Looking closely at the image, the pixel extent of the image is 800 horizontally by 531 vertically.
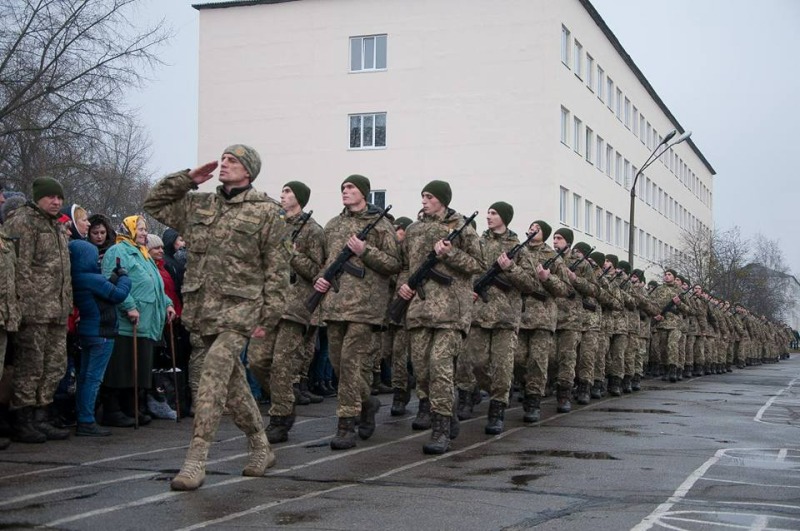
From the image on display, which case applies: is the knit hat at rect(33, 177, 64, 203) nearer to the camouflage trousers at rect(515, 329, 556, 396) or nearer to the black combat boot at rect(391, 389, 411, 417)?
the black combat boot at rect(391, 389, 411, 417)

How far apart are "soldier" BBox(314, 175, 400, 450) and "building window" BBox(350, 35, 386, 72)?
100.0ft

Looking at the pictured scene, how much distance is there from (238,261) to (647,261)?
56.3 metres

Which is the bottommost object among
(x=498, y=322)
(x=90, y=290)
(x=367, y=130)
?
(x=498, y=322)

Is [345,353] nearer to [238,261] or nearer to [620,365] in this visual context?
[238,261]

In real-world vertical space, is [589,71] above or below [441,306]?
above

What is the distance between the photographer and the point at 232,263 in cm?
731

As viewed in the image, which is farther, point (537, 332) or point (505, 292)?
point (537, 332)

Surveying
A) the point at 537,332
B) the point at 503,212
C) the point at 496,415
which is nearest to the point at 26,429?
the point at 496,415

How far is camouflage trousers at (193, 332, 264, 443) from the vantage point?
7.00m

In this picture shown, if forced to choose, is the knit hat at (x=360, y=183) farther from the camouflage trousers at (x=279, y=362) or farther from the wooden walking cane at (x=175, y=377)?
the wooden walking cane at (x=175, y=377)

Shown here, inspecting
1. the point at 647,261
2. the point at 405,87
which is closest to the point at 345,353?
the point at 405,87

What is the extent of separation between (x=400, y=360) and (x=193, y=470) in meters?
5.97

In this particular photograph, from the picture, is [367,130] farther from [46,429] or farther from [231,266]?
[231,266]

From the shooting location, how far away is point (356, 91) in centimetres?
3956
